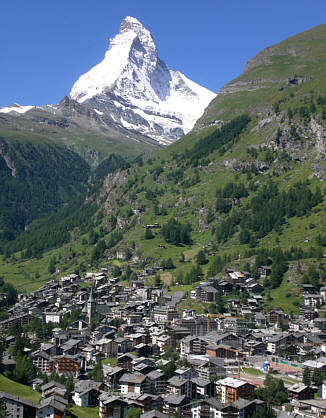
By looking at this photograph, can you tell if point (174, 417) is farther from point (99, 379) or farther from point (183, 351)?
point (183, 351)

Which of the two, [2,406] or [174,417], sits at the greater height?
[2,406]

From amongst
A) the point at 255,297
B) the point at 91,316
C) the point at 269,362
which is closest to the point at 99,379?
the point at 269,362

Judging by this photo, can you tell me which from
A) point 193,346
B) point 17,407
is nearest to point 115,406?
point 17,407

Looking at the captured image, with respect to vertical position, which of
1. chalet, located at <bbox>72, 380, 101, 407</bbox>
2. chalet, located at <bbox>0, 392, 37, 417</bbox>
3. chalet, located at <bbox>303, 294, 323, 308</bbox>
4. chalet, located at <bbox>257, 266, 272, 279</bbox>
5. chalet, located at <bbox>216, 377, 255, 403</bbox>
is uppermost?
chalet, located at <bbox>257, 266, 272, 279</bbox>

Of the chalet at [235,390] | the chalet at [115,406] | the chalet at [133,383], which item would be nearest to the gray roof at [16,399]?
the chalet at [115,406]

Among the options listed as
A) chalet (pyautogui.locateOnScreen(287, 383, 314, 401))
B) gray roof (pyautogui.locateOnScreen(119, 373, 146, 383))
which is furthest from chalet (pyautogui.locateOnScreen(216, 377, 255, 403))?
gray roof (pyautogui.locateOnScreen(119, 373, 146, 383))

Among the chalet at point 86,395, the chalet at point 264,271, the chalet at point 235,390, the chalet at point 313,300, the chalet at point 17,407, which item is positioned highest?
the chalet at point 264,271

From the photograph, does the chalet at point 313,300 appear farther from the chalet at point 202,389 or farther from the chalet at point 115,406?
the chalet at point 115,406

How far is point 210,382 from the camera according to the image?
115000 mm

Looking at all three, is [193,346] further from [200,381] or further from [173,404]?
[173,404]

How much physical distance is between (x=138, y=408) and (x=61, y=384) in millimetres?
16730

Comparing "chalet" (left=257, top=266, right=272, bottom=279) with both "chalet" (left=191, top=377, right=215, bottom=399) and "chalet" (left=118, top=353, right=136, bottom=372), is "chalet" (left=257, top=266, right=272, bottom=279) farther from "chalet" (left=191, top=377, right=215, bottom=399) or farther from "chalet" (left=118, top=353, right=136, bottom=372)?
"chalet" (left=191, top=377, right=215, bottom=399)

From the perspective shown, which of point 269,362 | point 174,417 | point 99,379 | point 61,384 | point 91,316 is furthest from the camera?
point 91,316

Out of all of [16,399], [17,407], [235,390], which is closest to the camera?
[17,407]
